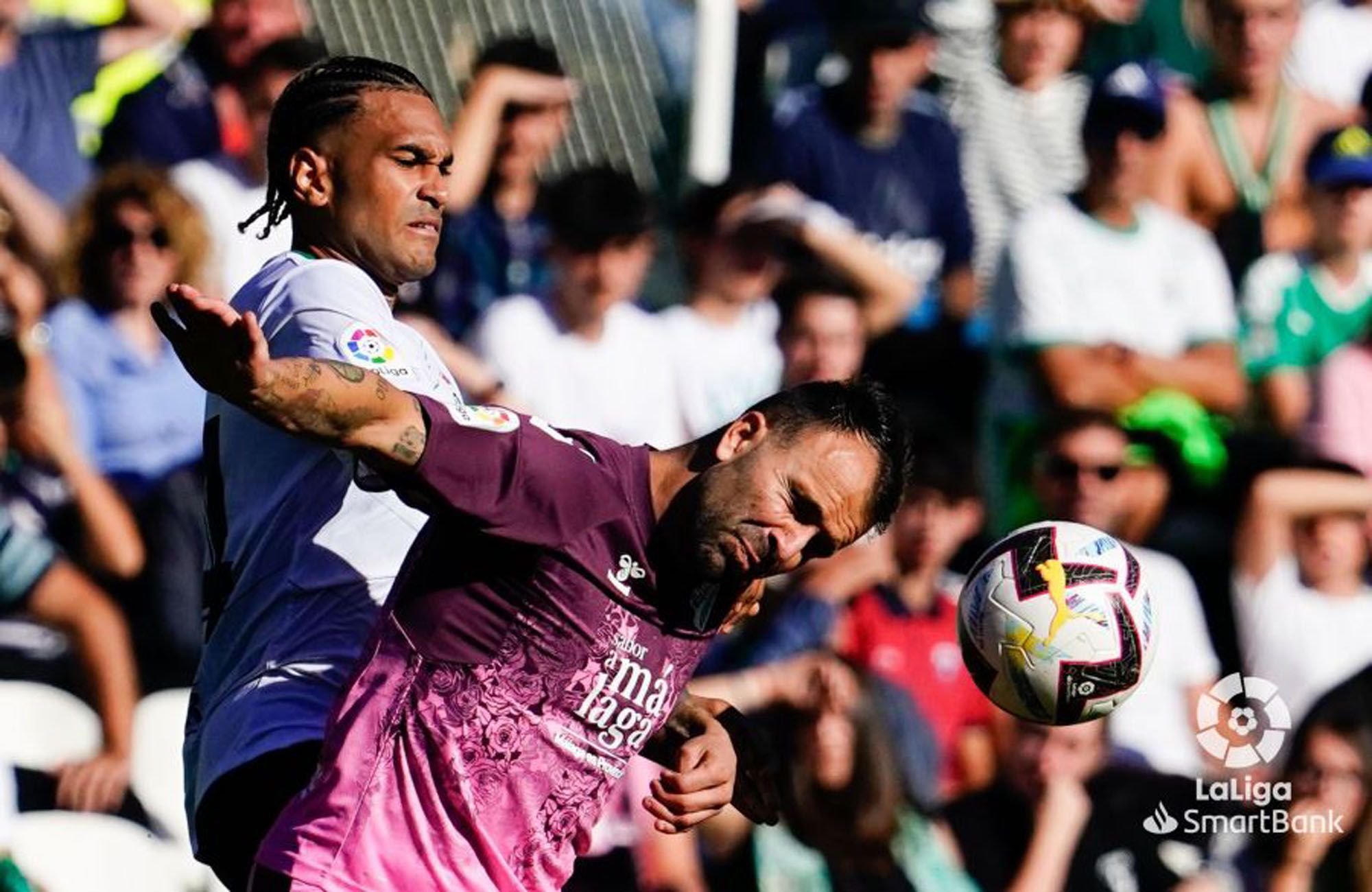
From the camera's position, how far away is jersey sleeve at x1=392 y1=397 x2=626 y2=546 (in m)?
4.05

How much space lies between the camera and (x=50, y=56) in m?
9.03

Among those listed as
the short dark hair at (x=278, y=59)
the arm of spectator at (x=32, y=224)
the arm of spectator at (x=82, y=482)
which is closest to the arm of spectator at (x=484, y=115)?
the short dark hair at (x=278, y=59)

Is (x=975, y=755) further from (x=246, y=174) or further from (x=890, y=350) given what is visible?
(x=246, y=174)

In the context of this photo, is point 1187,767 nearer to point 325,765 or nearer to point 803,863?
point 803,863

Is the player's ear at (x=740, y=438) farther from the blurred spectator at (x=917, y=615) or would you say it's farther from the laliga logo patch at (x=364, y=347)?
the blurred spectator at (x=917, y=615)

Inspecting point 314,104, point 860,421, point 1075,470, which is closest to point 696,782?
point 860,421

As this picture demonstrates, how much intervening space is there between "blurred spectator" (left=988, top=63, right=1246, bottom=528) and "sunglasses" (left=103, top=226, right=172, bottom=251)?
3.41 m

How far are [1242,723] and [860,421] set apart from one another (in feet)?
17.1

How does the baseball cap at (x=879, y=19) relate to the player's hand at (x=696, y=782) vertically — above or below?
below

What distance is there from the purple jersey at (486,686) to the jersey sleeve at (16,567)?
4034 mm

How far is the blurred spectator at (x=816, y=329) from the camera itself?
373 inches

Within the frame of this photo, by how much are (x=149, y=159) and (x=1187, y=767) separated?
15.2ft

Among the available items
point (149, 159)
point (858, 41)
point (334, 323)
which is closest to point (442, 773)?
point (334, 323)

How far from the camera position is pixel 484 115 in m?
9.48
